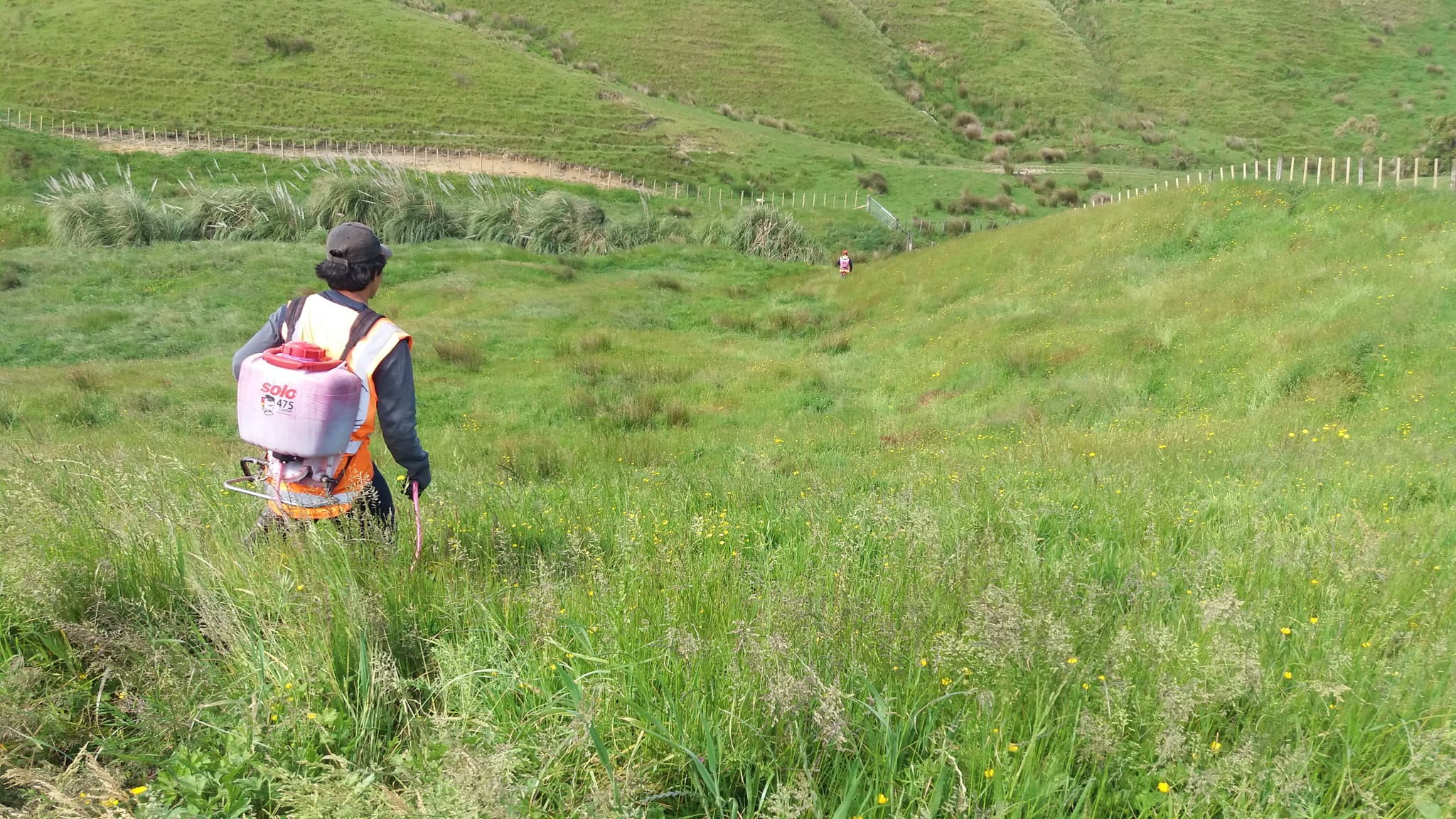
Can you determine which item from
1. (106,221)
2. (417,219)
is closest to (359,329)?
(417,219)

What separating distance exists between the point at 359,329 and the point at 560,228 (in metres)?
30.8

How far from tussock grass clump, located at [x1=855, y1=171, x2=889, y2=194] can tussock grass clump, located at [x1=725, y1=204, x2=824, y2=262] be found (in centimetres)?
1220

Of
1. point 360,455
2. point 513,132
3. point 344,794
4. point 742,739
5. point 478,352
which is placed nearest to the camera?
point 344,794

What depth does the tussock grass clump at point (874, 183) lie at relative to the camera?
147 feet

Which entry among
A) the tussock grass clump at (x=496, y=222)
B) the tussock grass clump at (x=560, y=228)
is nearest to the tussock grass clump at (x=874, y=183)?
the tussock grass clump at (x=560, y=228)

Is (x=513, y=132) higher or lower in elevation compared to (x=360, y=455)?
lower

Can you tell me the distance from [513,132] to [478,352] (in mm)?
37398

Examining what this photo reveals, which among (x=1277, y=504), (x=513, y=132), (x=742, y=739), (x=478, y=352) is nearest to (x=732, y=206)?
(x=513, y=132)

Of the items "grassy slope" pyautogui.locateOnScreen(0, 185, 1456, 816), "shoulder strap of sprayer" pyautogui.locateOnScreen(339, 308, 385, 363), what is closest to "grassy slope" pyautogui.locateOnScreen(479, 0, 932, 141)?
"grassy slope" pyautogui.locateOnScreen(0, 185, 1456, 816)

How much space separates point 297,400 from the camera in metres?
3.01

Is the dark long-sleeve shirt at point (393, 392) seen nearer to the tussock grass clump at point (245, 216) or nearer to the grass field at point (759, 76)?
the tussock grass clump at point (245, 216)

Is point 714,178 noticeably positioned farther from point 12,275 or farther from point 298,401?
point 298,401

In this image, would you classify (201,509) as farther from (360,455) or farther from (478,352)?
(478,352)

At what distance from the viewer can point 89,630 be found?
256cm
